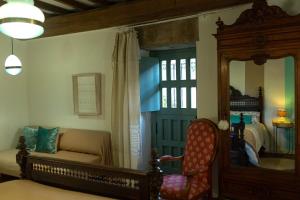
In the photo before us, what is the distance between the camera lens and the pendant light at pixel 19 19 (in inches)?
75.5

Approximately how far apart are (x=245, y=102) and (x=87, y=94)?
8.55 ft

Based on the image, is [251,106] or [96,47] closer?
[251,106]

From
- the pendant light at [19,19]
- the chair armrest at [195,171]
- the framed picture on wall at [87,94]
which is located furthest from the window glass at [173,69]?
the pendant light at [19,19]

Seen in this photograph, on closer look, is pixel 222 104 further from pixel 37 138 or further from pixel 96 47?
pixel 37 138

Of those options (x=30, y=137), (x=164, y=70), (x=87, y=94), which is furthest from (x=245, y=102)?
(x=30, y=137)

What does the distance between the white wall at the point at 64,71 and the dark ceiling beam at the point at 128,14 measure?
0.54 feet

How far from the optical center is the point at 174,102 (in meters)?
4.72

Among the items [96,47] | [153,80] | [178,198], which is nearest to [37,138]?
[96,47]

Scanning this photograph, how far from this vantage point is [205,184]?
313cm

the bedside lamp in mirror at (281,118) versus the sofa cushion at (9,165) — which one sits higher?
the bedside lamp in mirror at (281,118)

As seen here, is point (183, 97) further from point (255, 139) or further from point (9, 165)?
point (9, 165)

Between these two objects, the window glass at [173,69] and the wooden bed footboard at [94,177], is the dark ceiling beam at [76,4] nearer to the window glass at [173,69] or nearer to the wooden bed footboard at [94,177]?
the window glass at [173,69]

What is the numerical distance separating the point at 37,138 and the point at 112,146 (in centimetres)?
130

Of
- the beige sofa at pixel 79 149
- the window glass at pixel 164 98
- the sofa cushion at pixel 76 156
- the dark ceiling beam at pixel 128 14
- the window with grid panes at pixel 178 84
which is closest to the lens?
the dark ceiling beam at pixel 128 14
